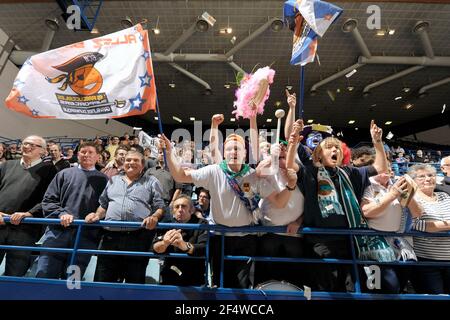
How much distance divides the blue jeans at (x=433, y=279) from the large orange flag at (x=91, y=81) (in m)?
2.53

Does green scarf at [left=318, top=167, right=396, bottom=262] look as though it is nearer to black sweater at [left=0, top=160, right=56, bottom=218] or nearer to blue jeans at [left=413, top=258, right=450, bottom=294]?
blue jeans at [left=413, top=258, right=450, bottom=294]

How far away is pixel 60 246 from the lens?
2371 mm

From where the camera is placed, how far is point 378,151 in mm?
2160

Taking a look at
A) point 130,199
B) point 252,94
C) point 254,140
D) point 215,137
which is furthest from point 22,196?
point 252,94

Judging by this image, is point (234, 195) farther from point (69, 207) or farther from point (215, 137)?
point (69, 207)

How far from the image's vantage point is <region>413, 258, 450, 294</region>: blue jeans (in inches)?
81.4

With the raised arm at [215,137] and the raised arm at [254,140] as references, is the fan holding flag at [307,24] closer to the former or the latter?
the raised arm at [254,140]

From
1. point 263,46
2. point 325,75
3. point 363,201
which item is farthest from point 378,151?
point 325,75

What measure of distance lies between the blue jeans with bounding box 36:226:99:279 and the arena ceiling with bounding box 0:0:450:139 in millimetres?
6704

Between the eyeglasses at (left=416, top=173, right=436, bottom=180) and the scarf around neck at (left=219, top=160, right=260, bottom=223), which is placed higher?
the eyeglasses at (left=416, top=173, right=436, bottom=180)

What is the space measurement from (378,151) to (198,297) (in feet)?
5.86

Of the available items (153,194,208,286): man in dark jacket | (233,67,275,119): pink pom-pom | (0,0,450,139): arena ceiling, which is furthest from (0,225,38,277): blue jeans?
(0,0,450,139): arena ceiling

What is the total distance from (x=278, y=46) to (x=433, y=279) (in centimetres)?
833

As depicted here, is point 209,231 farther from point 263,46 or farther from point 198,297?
point 263,46
